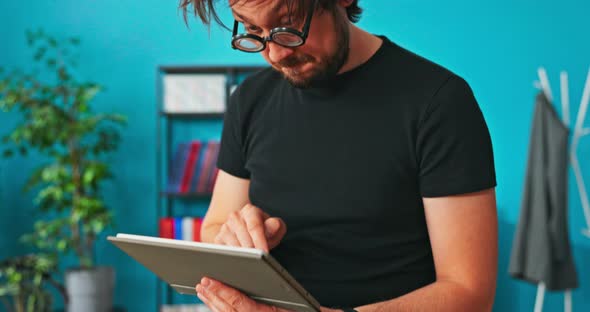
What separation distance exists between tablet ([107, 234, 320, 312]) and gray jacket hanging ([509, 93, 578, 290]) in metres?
2.36

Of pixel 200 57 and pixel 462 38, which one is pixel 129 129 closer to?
pixel 200 57

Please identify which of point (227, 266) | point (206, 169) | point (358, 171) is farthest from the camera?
point (206, 169)

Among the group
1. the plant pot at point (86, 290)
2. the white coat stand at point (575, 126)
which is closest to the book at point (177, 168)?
the plant pot at point (86, 290)

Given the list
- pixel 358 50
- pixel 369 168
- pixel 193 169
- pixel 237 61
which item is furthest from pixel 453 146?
pixel 237 61

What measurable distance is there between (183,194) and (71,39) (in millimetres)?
Answer: 1138

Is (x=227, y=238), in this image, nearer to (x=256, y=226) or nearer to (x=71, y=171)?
(x=256, y=226)

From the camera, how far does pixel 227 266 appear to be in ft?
3.36

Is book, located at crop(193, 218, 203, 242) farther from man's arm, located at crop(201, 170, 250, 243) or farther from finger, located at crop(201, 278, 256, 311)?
finger, located at crop(201, 278, 256, 311)

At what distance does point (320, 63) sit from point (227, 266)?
16.2 inches

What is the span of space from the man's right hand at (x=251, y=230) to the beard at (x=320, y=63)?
0.25m

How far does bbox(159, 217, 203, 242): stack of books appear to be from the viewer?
12.7 feet

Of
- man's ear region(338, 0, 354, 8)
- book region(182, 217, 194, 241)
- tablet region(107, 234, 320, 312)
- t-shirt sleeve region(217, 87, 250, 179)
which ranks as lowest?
book region(182, 217, 194, 241)

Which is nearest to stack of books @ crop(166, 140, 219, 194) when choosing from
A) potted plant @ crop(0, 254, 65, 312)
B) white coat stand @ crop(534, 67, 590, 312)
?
potted plant @ crop(0, 254, 65, 312)

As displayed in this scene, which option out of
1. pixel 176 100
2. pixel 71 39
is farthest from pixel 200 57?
pixel 71 39
